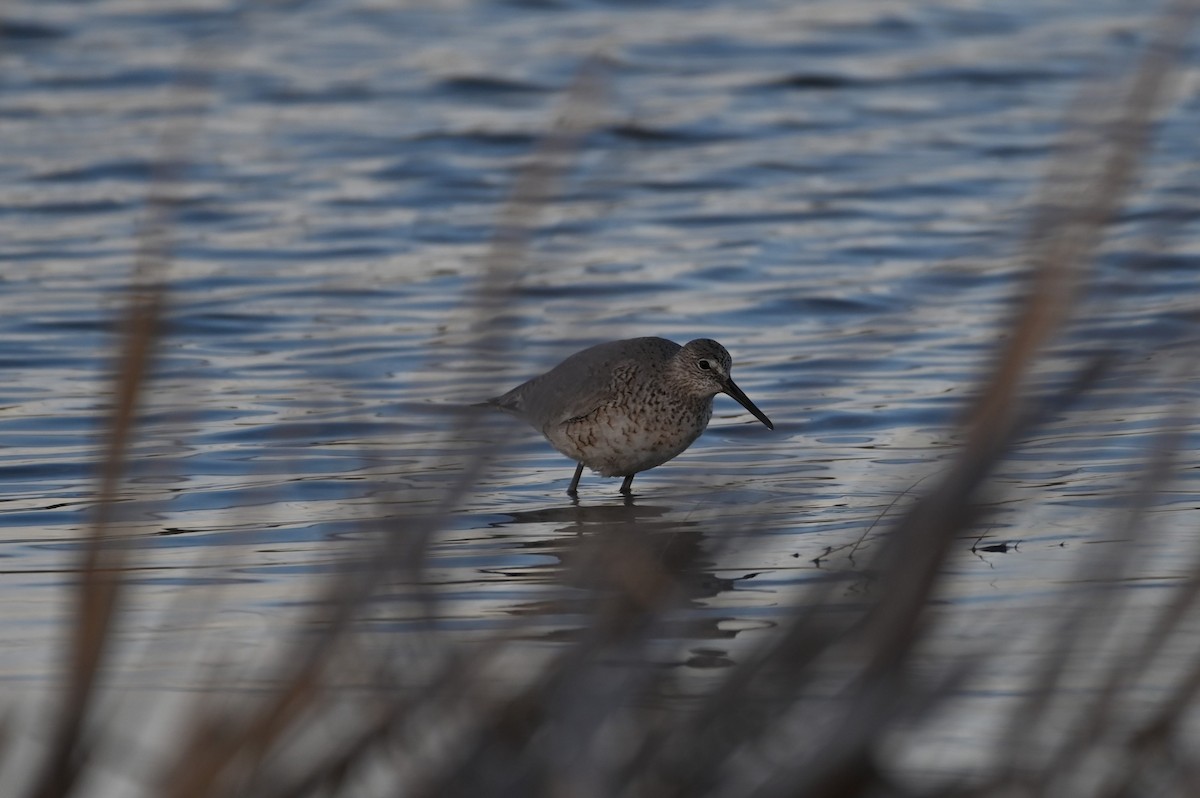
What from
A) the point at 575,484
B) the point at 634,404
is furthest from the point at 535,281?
the point at 634,404

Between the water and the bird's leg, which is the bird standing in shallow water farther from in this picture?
the water

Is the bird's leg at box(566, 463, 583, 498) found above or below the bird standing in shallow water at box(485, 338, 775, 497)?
below

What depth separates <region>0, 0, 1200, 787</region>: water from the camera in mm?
3326

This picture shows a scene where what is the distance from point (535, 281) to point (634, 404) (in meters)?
4.73

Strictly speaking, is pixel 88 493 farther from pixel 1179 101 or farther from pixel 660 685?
pixel 1179 101

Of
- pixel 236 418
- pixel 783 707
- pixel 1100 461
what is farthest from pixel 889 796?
pixel 236 418

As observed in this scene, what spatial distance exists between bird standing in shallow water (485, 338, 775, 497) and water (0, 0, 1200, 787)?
9.2 inches

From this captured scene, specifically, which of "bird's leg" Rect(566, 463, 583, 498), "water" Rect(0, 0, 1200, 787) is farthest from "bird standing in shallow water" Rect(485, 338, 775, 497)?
"water" Rect(0, 0, 1200, 787)

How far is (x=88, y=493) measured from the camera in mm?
8398

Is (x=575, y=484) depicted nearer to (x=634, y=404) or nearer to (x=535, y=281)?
(x=634, y=404)

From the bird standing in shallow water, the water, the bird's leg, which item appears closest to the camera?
the water

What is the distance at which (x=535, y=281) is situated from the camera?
1286 cm

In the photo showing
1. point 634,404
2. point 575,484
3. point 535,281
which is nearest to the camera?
point 634,404

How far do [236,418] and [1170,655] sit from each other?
5.29 m
